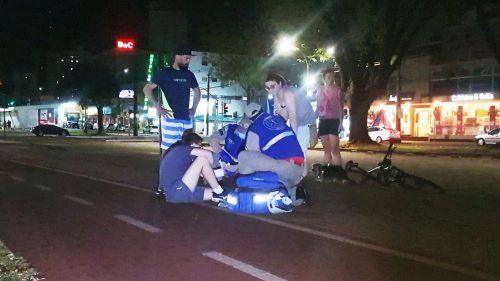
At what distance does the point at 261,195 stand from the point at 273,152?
0.62 meters

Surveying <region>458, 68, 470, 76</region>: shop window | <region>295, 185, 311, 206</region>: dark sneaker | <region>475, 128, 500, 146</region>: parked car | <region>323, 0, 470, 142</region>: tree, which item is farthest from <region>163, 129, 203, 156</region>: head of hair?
<region>458, 68, 470, 76</region>: shop window

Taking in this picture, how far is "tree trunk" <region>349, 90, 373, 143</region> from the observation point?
114 ft

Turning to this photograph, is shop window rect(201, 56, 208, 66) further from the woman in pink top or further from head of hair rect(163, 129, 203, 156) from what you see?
head of hair rect(163, 129, 203, 156)

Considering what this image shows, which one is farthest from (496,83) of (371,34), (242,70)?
(242,70)

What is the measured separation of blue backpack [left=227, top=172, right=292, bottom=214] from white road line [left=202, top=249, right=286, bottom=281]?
2.04 metres

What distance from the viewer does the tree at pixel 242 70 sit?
6675cm

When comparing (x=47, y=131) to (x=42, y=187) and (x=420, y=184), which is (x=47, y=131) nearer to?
(x=42, y=187)

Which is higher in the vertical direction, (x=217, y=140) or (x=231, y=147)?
(x=217, y=140)

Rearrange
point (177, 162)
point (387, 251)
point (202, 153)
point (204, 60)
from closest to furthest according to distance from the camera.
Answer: point (387, 251)
point (202, 153)
point (177, 162)
point (204, 60)

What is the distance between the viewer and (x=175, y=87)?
32.5 feet

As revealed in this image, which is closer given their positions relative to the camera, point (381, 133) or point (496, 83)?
point (496, 83)

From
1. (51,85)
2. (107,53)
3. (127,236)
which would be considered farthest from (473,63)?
(51,85)

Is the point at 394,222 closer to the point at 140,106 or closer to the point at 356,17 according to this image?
the point at 356,17

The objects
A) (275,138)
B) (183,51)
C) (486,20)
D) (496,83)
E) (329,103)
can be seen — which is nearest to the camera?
(275,138)
